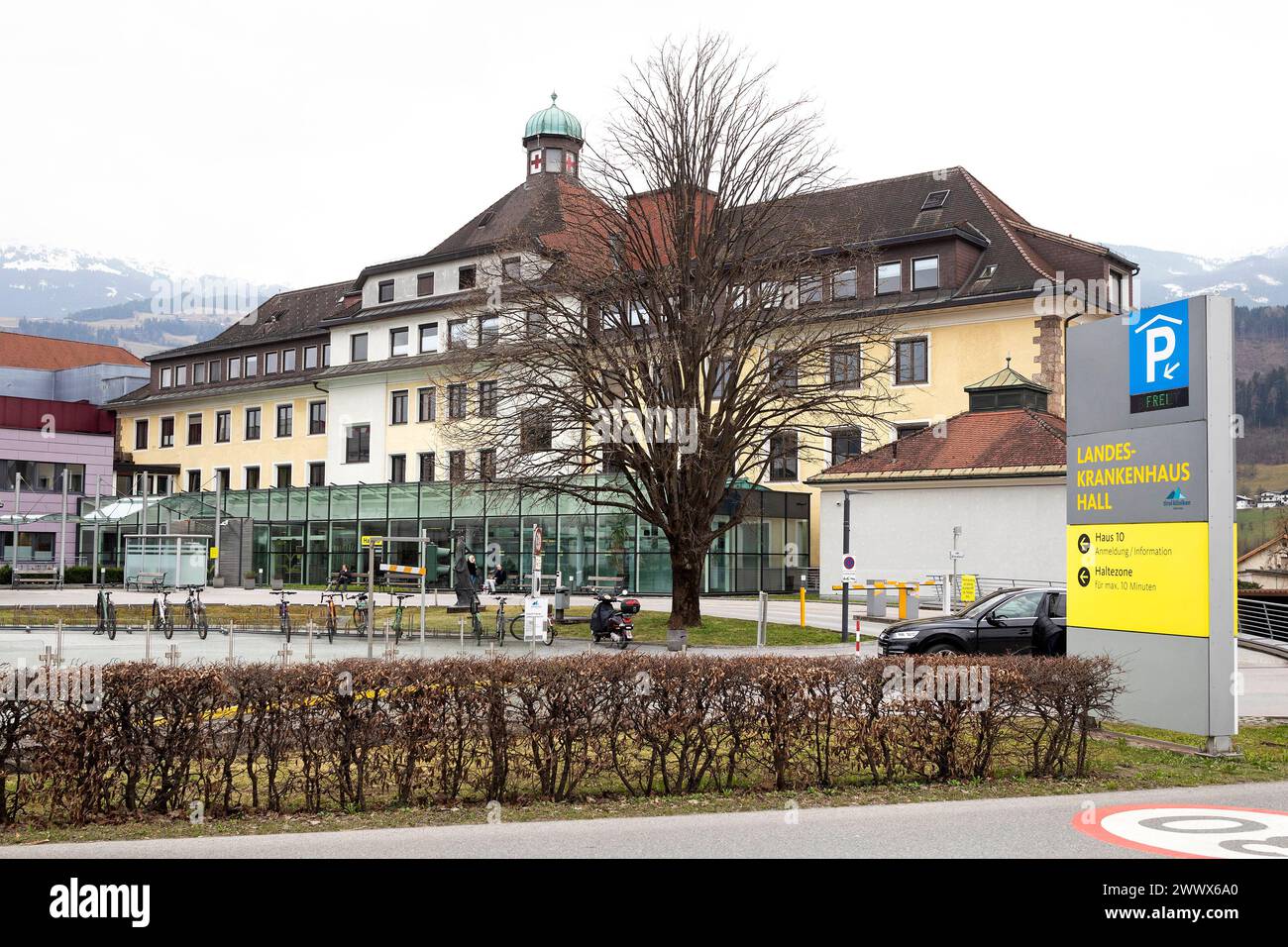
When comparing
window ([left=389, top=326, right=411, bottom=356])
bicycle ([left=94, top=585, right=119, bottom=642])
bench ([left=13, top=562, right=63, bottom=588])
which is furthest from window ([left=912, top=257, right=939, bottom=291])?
bench ([left=13, top=562, right=63, bottom=588])

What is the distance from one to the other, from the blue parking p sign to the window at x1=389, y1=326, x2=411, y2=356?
180 feet

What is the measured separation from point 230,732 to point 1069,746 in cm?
774

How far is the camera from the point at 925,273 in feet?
167

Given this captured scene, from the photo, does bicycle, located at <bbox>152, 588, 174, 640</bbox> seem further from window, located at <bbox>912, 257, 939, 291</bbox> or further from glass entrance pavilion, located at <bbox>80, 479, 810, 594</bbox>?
window, located at <bbox>912, 257, 939, 291</bbox>

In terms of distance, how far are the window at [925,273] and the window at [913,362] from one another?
2.31 metres

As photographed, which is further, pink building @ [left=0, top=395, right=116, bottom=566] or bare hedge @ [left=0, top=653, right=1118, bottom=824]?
pink building @ [left=0, top=395, right=116, bottom=566]

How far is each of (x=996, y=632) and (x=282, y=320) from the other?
213 feet

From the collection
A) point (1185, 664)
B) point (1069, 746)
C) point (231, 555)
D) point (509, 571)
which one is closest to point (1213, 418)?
point (1185, 664)

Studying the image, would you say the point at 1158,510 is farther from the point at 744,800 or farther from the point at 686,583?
the point at 686,583

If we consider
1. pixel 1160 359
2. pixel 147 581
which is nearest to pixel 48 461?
pixel 147 581

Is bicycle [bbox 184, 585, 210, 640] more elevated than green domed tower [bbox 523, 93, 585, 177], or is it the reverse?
green domed tower [bbox 523, 93, 585, 177]

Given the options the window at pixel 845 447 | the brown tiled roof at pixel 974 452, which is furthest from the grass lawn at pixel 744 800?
the window at pixel 845 447

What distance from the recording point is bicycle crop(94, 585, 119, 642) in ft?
94.4

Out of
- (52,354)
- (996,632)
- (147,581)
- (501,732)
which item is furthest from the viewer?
(52,354)
